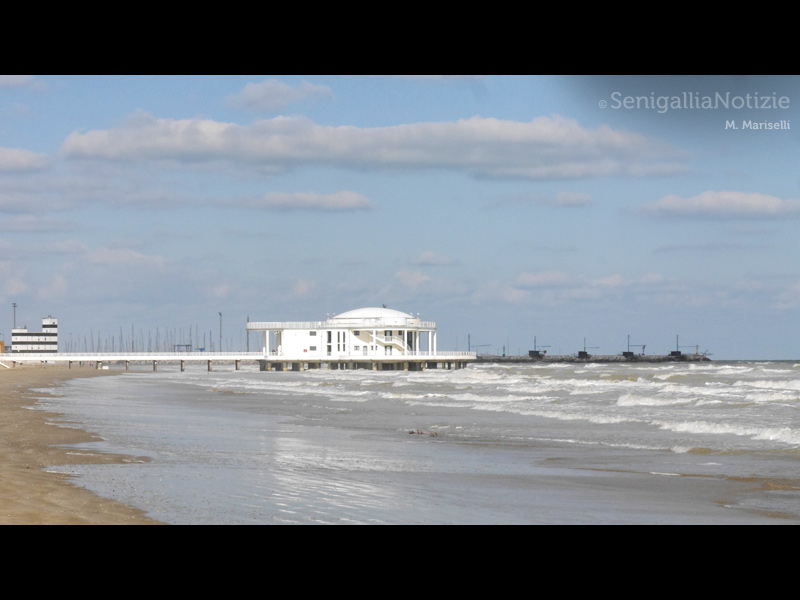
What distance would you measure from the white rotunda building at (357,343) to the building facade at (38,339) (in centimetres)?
8273

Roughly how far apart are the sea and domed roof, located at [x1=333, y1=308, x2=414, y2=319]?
219 feet

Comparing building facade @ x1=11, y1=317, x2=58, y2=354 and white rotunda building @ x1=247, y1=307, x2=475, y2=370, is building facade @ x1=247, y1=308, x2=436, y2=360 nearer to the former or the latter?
white rotunda building @ x1=247, y1=307, x2=475, y2=370

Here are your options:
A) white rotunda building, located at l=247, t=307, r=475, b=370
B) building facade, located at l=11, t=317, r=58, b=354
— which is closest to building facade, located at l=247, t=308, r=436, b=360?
white rotunda building, located at l=247, t=307, r=475, b=370

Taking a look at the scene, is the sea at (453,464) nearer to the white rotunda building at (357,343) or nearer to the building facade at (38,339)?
the white rotunda building at (357,343)

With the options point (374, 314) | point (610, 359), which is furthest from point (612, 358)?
point (374, 314)

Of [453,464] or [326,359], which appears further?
[326,359]

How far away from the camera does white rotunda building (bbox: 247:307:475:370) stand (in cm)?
9056

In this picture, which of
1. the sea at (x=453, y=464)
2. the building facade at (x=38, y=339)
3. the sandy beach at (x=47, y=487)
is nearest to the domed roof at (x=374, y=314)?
the sea at (x=453, y=464)

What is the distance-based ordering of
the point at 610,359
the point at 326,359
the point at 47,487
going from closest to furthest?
the point at 47,487 → the point at 326,359 → the point at 610,359

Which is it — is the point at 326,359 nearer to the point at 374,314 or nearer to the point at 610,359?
the point at 374,314

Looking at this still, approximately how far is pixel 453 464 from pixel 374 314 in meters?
82.2

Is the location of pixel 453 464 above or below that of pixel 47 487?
below

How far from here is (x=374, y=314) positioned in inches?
3750
